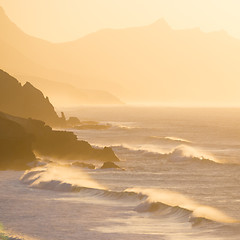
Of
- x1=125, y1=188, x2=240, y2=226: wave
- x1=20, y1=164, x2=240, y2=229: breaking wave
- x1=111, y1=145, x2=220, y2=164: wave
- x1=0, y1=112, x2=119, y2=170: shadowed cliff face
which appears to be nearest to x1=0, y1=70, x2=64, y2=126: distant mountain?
x1=111, y1=145, x2=220, y2=164: wave

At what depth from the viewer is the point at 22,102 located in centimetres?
13562

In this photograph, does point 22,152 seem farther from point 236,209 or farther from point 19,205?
point 236,209

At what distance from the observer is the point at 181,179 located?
186 ft

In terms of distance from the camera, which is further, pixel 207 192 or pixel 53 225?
pixel 207 192

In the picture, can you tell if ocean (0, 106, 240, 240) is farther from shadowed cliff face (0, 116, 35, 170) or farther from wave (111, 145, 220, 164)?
wave (111, 145, 220, 164)

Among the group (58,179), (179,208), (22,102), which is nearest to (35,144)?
(58,179)

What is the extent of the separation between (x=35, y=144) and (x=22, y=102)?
67.7 metres

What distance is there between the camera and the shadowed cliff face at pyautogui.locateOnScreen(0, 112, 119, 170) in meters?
61.8

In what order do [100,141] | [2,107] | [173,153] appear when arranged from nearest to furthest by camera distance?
1. [173,153]
2. [100,141]
3. [2,107]

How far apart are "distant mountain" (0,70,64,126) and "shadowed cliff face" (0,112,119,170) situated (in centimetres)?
6021

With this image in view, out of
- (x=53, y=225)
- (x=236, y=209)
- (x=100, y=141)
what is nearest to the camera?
(x=53, y=225)

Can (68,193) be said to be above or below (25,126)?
below

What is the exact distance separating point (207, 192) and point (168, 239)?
15828 mm

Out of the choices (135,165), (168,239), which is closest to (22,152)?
(135,165)
